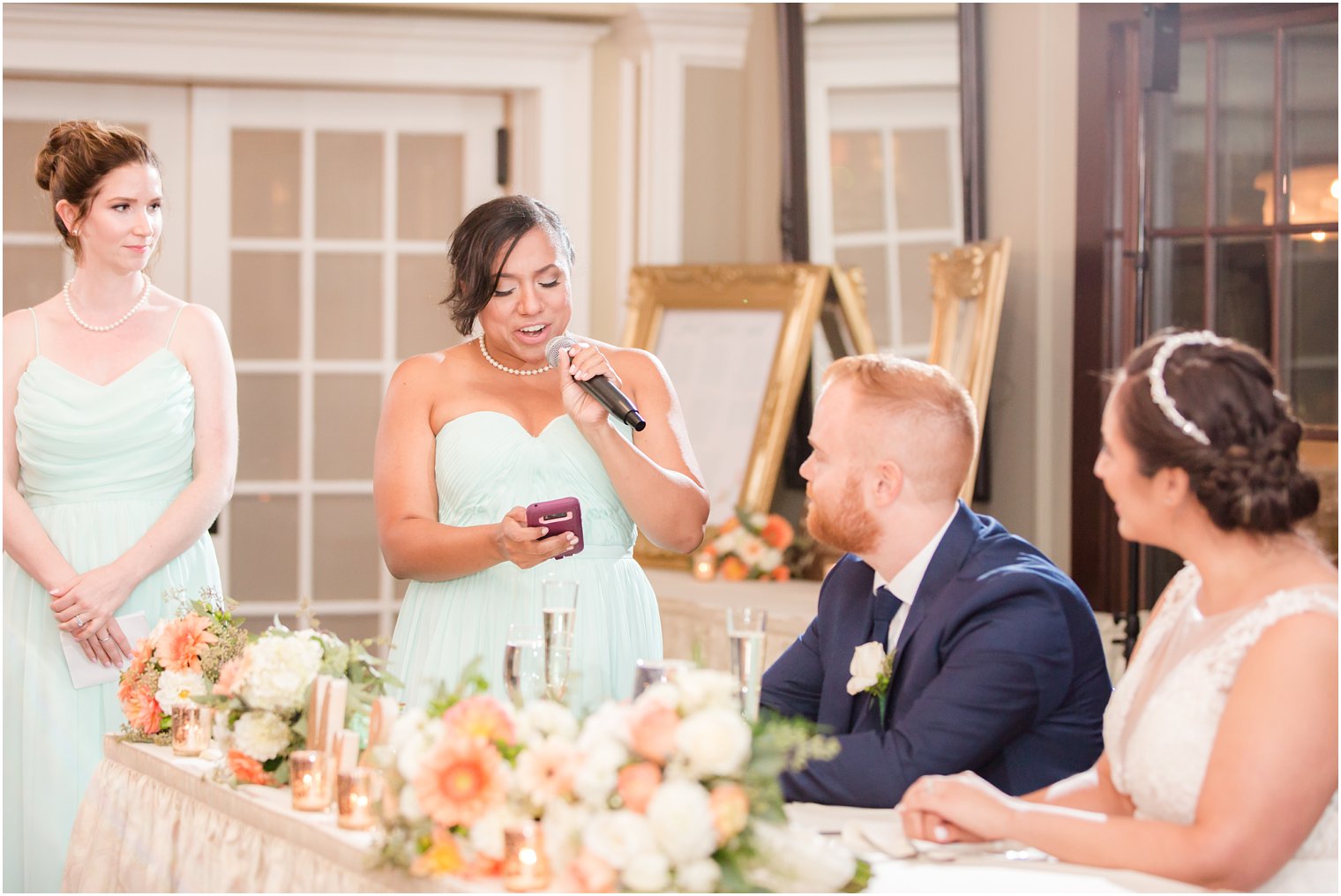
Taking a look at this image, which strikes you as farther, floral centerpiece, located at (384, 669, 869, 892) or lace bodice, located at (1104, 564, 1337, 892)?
lace bodice, located at (1104, 564, 1337, 892)

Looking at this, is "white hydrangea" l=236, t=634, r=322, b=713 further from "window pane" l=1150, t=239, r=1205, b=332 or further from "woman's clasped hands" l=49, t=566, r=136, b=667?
"window pane" l=1150, t=239, r=1205, b=332

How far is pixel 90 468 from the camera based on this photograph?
310cm

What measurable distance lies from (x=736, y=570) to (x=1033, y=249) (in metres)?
1.34

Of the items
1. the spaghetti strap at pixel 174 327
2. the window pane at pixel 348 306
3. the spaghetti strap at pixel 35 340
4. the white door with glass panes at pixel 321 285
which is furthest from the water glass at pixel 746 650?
the window pane at pixel 348 306

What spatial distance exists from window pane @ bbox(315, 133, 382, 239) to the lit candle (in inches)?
67.4

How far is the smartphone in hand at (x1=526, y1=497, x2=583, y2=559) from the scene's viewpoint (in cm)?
237

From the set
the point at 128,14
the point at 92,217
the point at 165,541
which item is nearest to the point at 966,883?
the point at 165,541

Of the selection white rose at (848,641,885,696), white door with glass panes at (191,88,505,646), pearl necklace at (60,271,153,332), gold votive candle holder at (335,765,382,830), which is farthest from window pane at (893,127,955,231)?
gold votive candle holder at (335,765,382,830)

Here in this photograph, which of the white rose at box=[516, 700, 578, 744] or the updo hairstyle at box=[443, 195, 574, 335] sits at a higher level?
the updo hairstyle at box=[443, 195, 574, 335]

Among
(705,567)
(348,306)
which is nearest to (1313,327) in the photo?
(705,567)

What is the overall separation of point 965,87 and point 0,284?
3191 millimetres

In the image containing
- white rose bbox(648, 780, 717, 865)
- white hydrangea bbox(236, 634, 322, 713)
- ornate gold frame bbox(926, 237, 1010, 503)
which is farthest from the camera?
ornate gold frame bbox(926, 237, 1010, 503)

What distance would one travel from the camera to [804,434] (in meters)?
5.16

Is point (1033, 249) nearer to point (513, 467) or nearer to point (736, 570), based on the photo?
point (736, 570)
